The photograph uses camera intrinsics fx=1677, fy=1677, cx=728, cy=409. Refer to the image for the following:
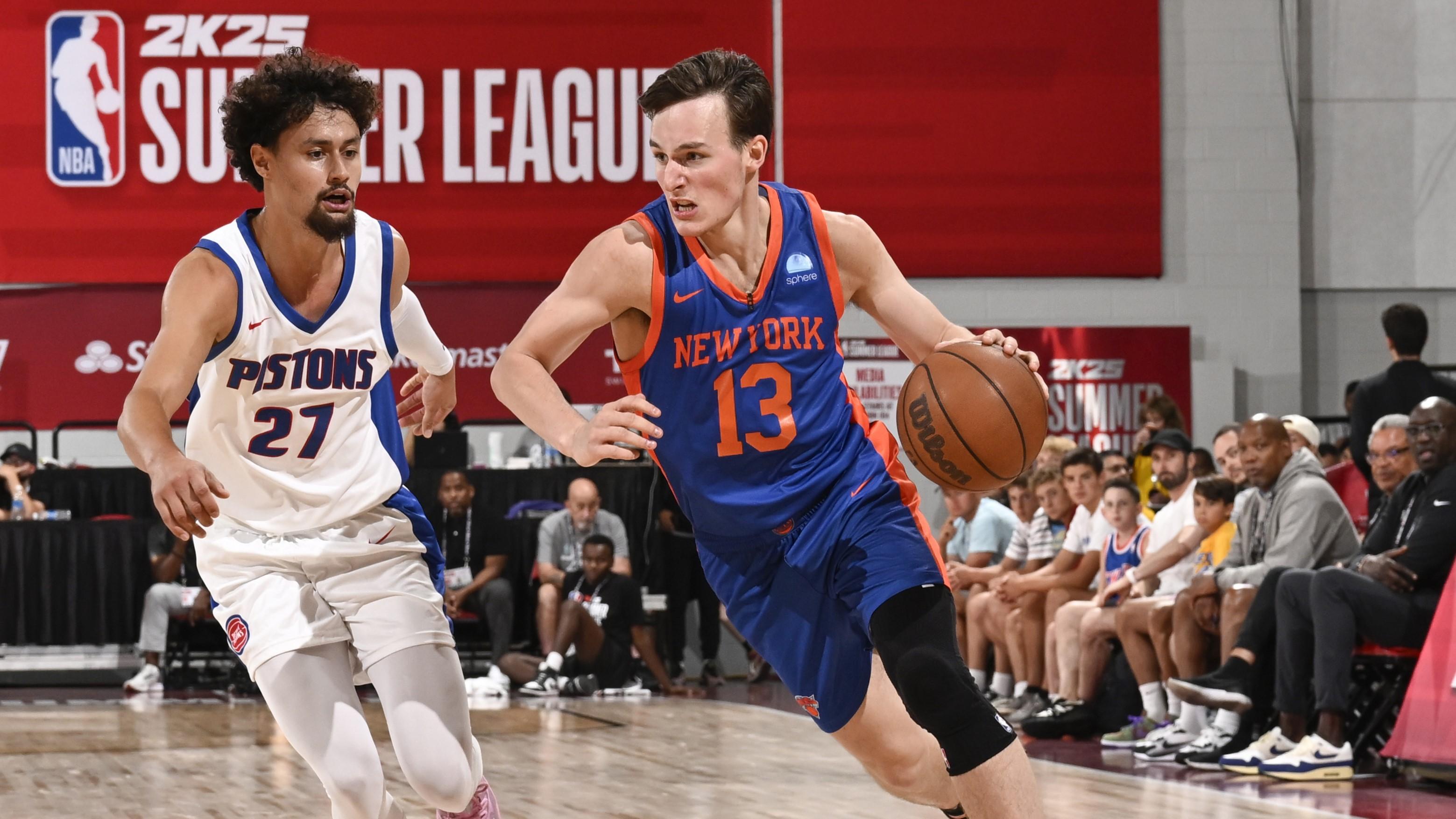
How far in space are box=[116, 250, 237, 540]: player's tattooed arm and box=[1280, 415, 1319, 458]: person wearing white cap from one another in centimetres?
557

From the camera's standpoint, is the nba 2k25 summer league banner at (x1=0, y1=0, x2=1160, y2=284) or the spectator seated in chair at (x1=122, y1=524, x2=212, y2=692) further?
the nba 2k25 summer league banner at (x1=0, y1=0, x2=1160, y2=284)

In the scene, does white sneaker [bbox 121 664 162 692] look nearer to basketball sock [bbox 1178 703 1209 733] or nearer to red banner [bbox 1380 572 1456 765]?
basketball sock [bbox 1178 703 1209 733]

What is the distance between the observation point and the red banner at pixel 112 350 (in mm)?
11570

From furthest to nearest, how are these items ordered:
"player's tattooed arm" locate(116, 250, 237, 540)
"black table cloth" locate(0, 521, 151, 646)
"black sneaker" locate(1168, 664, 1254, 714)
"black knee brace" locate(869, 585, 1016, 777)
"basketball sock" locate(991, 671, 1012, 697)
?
1. "black table cloth" locate(0, 521, 151, 646)
2. "basketball sock" locate(991, 671, 1012, 697)
3. "black sneaker" locate(1168, 664, 1254, 714)
4. "black knee brace" locate(869, 585, 1016, 777)
5. "player's tattooed arm" locate(116, 250, 237, 540)

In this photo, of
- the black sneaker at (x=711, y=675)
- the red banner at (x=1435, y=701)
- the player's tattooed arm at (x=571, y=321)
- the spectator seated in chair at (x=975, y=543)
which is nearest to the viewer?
the player's tattooed arm at (x=571, y=321)

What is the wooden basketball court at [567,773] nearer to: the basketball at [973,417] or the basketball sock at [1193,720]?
the basketball sock at [1193,720]

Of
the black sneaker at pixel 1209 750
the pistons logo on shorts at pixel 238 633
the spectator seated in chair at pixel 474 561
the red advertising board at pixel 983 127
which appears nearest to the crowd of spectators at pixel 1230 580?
the black sneaker at pixel 1209 750

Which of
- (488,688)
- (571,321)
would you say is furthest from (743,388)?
(488,688)

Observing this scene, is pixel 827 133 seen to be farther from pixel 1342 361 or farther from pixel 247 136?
pixel 247 136

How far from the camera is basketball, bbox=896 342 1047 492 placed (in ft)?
10.9

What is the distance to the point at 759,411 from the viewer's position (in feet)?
10.8

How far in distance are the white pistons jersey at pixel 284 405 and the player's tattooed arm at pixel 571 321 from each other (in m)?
0.33

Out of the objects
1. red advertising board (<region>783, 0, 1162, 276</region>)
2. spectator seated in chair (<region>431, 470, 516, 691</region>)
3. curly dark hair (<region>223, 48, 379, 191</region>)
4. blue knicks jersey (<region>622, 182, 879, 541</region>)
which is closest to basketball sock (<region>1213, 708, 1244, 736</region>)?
blue knicks jersey (<region>622, 182, 879, 541</region>)

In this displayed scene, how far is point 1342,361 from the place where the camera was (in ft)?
41.6
